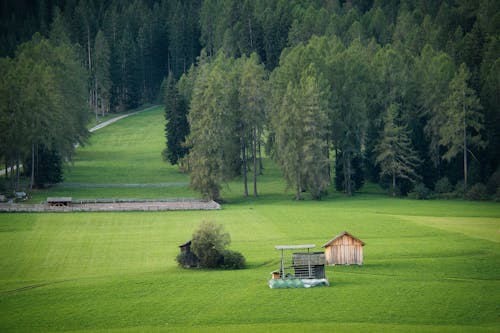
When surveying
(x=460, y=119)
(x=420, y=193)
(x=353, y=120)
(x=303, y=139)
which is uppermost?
(x=353, y=120)

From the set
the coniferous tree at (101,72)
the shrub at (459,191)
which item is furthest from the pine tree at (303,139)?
the coniferous tree at (101,72)

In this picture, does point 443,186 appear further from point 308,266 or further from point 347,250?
point 308,266

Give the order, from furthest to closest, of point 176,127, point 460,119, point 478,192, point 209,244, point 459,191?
point 176,127 < point 459,191 < point 460,119 < point 478,192 < point 209,244

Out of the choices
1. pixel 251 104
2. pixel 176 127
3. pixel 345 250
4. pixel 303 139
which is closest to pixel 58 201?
pixel 251 104

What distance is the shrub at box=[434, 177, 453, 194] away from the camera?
367 feet

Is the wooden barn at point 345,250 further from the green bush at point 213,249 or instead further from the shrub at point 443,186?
the shrub at point 443,186

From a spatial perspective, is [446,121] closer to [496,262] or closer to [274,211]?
[274,211]

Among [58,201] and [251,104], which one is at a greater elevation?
[251,104]

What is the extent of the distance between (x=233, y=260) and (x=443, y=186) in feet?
172

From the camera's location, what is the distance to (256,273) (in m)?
64.0

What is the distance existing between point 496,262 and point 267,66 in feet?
315

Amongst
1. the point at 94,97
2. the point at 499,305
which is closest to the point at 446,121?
the point at 499,305

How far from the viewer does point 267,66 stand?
157375mm

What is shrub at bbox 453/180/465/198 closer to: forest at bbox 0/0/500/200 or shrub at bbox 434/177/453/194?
forest at bbox 0/0/500/200
